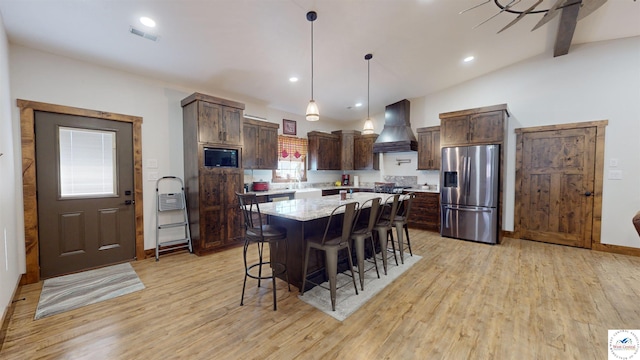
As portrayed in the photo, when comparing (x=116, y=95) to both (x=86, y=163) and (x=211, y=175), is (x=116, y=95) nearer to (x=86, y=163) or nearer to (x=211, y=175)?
(x=86, y=163)

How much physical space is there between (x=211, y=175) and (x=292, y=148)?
2.56 meters

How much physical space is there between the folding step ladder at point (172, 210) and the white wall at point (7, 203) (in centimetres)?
137

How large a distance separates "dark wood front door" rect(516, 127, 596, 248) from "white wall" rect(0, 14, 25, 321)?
7.22 meters

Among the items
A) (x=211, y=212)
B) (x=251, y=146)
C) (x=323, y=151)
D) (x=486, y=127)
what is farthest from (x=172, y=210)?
(x=486, y=127)

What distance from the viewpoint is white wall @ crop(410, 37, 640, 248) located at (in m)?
3.92

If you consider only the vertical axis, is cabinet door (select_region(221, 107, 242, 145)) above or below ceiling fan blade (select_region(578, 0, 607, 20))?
below

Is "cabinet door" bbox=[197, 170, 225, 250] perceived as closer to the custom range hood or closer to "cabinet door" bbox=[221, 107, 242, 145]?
"cabinet door" bbox=[221, 107, 242, 145]

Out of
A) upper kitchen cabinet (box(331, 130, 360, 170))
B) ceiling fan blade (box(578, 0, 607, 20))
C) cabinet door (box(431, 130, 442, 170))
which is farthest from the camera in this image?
upper kitchen cabinet (box(331, 130, 360, 170))

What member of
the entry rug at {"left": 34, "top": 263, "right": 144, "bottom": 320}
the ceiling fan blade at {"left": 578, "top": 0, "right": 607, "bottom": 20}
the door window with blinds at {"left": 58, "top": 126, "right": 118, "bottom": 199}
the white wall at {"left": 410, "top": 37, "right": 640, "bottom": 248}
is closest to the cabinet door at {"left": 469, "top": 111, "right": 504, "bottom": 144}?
the white wall at {"left": 410, "top": 37, "right": 640, "bottom": 248}

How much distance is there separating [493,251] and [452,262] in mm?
1065

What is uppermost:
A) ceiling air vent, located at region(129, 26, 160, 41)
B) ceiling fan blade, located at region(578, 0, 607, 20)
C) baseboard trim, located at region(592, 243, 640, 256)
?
ceiling air vent, located at region(129, 26, 160, 41)

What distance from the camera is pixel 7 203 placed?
8.06ft

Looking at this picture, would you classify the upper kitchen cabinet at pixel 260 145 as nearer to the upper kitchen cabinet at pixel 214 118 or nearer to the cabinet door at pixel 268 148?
the cabinet door at pixel 268 148

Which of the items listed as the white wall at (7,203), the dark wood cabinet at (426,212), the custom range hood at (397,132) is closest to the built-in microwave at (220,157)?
the white wall at (7,203)
